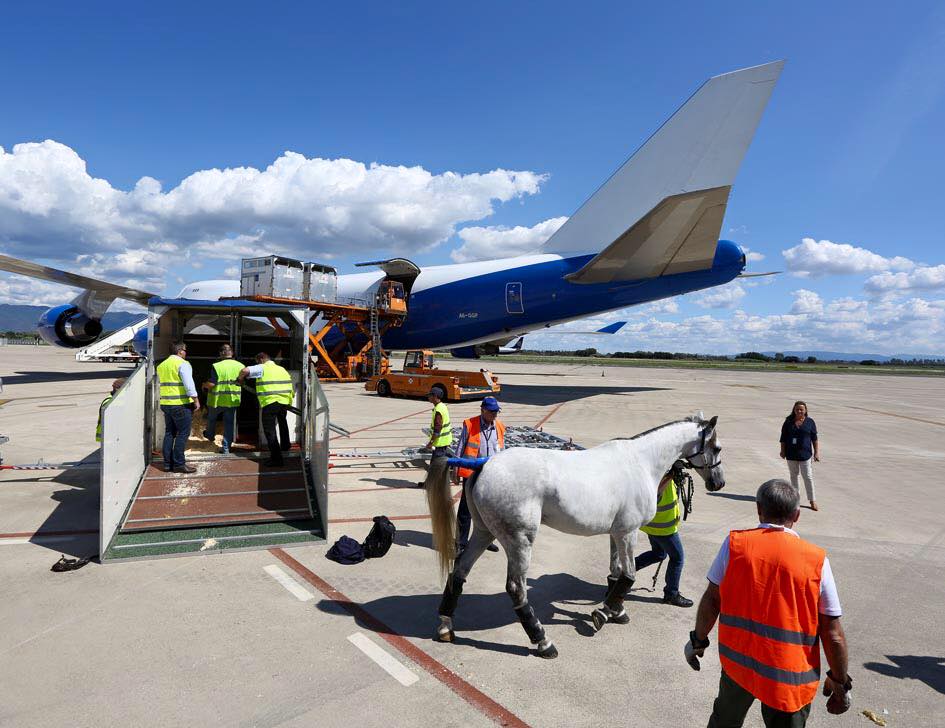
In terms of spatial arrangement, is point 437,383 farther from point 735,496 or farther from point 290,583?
point 290,583

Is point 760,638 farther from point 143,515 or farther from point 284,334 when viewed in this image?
point 284,334

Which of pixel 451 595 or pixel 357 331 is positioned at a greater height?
pixel 357 331

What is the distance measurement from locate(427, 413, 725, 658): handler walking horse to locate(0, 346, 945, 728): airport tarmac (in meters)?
0.46

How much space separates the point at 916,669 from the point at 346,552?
556 cm

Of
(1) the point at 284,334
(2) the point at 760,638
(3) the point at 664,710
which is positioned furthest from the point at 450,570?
(1) the point at 284,334

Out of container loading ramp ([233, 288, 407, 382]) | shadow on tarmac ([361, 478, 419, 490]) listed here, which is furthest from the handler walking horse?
container loading ramp ([233, 288, 407, 382])

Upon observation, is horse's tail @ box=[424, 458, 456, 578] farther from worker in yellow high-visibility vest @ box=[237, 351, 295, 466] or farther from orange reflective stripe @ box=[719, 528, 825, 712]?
worker in yellow high-visibility vest @ box=[237, 351, 295, 466]

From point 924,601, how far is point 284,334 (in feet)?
43.0

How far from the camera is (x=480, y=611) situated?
204 inches

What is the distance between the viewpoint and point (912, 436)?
17.0m

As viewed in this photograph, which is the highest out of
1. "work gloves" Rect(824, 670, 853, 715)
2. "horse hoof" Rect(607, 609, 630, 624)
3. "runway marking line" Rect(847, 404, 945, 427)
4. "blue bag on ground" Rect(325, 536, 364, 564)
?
"work gloves" Rect(824, 670, 853, 715)

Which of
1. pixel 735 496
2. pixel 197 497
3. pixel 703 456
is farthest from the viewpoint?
pixel 735 496

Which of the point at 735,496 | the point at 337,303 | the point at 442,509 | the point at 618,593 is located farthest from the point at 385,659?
the point at 337,303

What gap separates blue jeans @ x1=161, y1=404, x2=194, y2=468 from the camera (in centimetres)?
791
